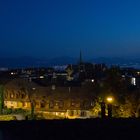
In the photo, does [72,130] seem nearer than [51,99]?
Yes

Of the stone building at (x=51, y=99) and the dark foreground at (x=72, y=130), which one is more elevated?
the stone building at (x=51, y=99)

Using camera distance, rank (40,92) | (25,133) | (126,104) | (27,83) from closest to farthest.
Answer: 1. (25,133)
2. (126,104)
3. (40,92)
4. (27,83)

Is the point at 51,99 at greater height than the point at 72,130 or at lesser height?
greater

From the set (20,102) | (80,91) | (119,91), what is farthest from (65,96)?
(119,91)

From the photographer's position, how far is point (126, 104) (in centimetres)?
3114

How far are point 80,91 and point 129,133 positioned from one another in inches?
1417

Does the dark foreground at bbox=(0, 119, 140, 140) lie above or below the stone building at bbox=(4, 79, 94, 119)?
below

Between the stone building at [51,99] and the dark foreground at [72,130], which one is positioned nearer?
the dark foreground at [72,130]

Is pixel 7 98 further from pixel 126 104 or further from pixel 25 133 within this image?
pixel 25 133

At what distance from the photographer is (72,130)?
34.1 ft

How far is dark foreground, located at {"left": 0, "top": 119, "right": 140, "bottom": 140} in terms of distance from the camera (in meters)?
9.98

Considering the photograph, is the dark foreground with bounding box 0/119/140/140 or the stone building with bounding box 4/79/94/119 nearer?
the dark foreground with bounding box 0/119/140/140

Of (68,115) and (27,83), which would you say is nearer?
(68,115)

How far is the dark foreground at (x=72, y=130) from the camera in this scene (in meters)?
9.98
